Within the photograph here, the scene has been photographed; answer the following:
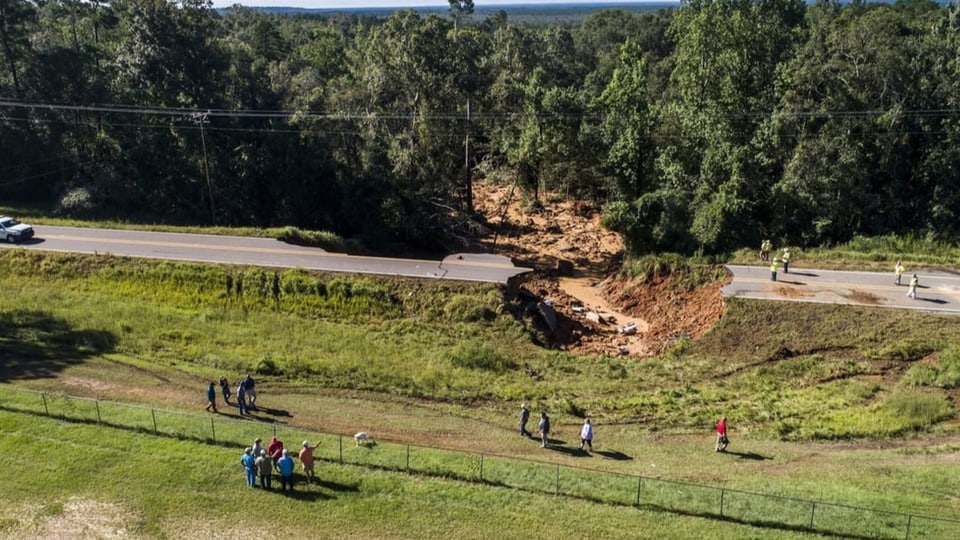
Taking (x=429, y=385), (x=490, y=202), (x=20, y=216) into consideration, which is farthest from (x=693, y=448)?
(x=20, y=216)

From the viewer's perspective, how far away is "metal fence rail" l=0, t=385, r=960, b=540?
19.9 m

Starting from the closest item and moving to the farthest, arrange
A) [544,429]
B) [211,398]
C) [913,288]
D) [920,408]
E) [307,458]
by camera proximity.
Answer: [307,458], [544,429], [920,408], [211,398], [913,288]

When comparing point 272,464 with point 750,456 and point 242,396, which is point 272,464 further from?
Answer: point 750,456

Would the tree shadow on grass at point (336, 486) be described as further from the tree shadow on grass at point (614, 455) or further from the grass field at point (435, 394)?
the tree shadow on grass at point (614, 455)

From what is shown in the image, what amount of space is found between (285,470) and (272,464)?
0.71m

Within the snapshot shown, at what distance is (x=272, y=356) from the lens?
31641mm

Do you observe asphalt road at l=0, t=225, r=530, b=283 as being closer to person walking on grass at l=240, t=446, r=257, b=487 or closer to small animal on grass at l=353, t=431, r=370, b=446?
small animal on grass at l=353, t=431, r=370, b=446

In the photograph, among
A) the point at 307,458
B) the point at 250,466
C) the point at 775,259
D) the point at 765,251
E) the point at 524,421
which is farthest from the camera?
the point at 765,251

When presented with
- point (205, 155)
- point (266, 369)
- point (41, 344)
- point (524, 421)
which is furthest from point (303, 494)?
point (205, 155)

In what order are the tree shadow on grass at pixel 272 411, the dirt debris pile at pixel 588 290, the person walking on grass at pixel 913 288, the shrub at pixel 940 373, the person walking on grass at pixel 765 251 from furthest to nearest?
the person walking on grass at pixel 765 251
the dirt debris pile at pixel 588 290
the person walking on grass at pixel 913 288
the shrub at pixel 940 373
the tree shadow on grass at pixel 272 411

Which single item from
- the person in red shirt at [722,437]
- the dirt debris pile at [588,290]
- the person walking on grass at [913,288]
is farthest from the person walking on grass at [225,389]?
the person walking on grass at [913,288]

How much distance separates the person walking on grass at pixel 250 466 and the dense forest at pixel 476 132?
100 feet

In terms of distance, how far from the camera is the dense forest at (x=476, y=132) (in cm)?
4338

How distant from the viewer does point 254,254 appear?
140 feet
